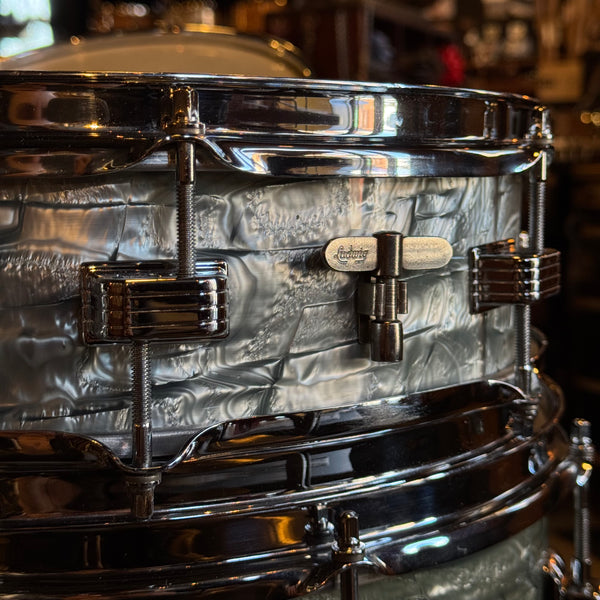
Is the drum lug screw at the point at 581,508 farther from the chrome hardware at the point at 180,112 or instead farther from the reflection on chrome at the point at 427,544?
the chrome hardware at the point at 180,112

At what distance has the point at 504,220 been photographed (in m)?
0.68

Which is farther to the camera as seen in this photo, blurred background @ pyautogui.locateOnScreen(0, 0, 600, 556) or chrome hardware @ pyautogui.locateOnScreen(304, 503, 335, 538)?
blurred background @ pyautogui.locateOnScreen(0, 0, 600, 556)

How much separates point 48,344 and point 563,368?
2.27 metres

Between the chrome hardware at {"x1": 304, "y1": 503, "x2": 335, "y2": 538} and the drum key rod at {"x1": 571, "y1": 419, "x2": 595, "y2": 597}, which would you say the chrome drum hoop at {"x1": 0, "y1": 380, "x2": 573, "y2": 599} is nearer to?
the chrome hardware at {"x1": 304, "y1": 503, "x2": 335, "y2": 538}

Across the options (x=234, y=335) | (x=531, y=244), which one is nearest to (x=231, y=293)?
(x=234, y=335)

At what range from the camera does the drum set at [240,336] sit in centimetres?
47

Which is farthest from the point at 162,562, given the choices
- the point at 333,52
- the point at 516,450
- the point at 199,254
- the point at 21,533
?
the point at 333,52

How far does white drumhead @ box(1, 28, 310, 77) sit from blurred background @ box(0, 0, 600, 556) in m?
0.79

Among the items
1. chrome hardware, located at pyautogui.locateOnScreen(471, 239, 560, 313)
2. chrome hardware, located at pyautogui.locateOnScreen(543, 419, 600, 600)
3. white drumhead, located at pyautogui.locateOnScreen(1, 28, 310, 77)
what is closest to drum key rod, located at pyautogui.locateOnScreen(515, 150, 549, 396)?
chrome hardware, located at pyautogui.locateOnScreen(471, 239, 560, 313)

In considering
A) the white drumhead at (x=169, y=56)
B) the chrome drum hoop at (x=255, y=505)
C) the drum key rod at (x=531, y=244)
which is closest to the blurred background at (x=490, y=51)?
the white drumhead at (x=169, y=56)

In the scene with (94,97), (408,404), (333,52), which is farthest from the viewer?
(333,52)

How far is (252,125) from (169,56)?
2.04ft

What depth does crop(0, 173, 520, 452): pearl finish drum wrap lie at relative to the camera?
49cm

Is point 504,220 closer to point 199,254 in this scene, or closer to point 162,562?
point 199,254
